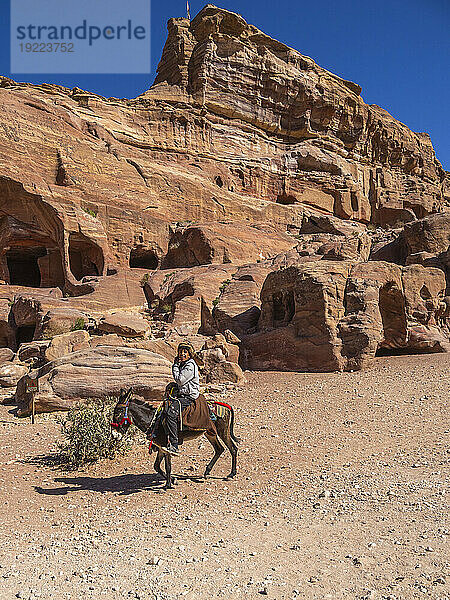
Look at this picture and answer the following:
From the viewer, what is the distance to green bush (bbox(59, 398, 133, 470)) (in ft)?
25.5

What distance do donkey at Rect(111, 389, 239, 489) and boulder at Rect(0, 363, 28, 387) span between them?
28.1ft

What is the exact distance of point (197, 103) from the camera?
56.3m

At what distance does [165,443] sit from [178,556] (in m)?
2.24

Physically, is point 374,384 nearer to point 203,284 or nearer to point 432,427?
point 432,427

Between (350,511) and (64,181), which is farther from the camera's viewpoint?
(64,181)

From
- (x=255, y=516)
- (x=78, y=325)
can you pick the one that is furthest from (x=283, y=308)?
(x=255, y=516)

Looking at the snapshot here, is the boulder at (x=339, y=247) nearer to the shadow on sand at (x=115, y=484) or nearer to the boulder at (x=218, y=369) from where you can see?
the boulder at (x=218, y=369)

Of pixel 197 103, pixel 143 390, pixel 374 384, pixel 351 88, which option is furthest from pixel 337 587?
pixel 351 88

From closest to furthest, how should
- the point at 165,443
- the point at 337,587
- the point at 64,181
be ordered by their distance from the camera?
the point at 337,587, the point at 165,443, the point at 64,181

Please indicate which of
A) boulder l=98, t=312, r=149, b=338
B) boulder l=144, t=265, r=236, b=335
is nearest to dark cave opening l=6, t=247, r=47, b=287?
boulder l=144, t=265, r=236, b=335

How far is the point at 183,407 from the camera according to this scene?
6762mm

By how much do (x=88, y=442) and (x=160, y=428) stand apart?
1770 mm

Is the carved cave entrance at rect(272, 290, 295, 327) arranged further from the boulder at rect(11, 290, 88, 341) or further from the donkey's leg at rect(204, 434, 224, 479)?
the donkey's leg at rect(204, 434, 224, 479)

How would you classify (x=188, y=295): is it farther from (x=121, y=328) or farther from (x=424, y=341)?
(x=424, y=341)
